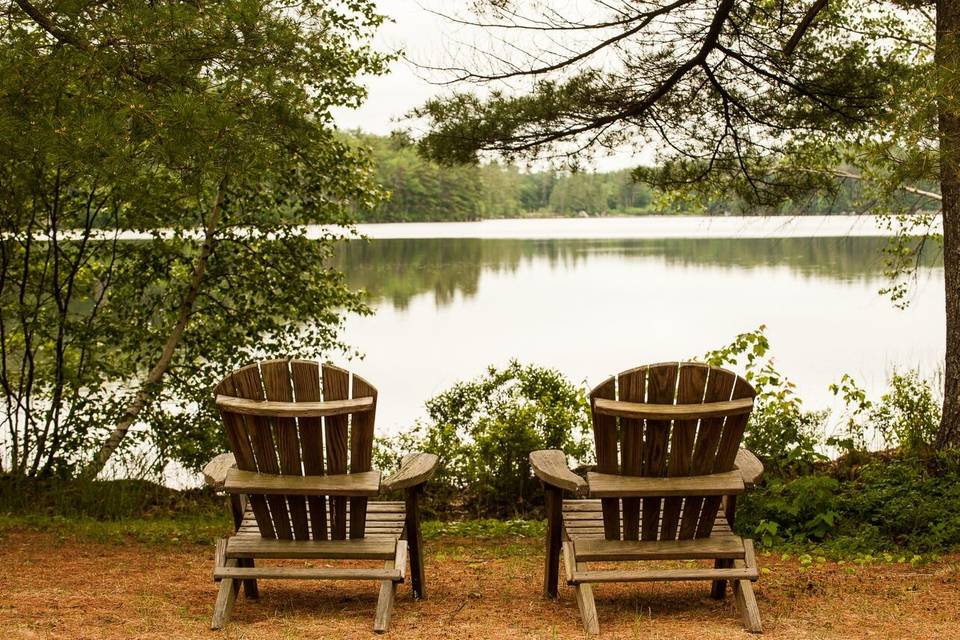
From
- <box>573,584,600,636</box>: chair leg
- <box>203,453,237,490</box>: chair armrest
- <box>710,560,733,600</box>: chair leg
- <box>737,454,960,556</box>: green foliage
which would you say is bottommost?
<box>737,454,960,556</box>: green foliage

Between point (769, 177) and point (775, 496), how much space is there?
2.97 meters

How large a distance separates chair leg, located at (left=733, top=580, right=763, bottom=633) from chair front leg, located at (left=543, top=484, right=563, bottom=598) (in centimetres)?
72

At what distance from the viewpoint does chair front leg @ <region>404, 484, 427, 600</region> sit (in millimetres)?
3737

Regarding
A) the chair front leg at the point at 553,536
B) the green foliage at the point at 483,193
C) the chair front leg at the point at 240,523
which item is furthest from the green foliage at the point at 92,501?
the chair front leg at the point at 553,536

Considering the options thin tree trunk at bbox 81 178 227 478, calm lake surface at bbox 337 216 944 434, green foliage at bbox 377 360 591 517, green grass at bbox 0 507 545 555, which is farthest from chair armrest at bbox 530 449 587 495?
thin tree trunk at bbox 81 178 227 478

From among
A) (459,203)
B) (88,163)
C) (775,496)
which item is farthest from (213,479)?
(459,203)

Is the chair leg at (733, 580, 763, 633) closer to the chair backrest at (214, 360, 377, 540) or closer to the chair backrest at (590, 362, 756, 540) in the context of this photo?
the chair backrest at (590, 362, 756, 540)

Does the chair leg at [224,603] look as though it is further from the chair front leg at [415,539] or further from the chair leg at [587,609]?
the chair leg at [587,609]

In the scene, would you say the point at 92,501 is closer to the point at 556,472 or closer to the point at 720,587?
the point at 556,472

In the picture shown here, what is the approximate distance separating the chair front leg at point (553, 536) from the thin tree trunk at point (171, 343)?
14.8ft

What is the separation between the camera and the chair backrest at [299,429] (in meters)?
3.34

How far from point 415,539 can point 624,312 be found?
19932 millimetres

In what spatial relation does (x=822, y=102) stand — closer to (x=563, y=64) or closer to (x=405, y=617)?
(x=563, y=64)

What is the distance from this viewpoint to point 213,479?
3.54m
